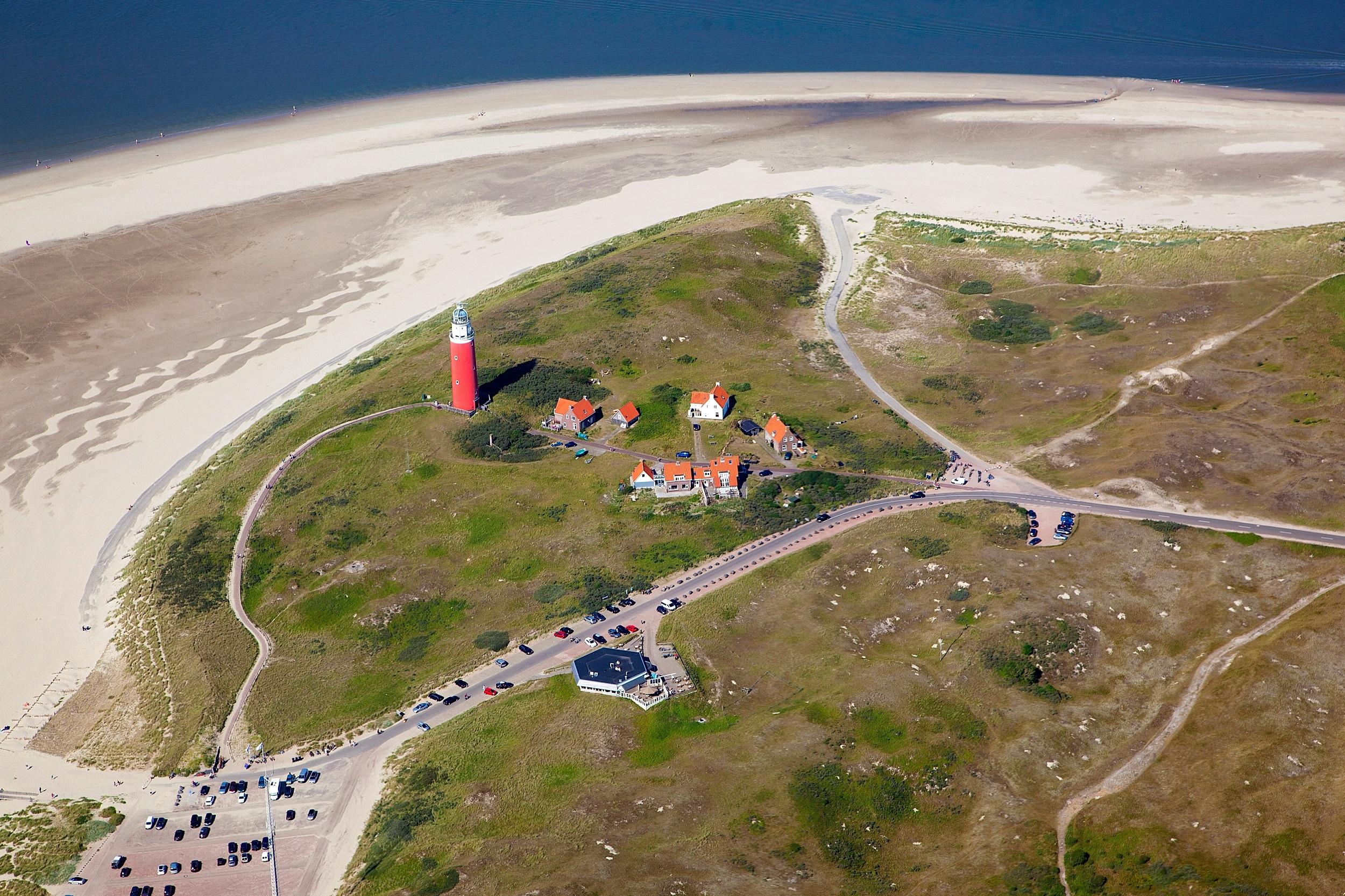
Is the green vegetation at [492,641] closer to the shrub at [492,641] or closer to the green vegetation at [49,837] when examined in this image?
the shrub at [492,641]

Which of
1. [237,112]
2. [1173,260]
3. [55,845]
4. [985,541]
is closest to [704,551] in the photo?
[985,541]

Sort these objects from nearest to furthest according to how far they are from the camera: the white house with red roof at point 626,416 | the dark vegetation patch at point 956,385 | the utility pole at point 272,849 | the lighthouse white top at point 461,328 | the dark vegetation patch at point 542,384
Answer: the utility pole at point 272,849
the lighthouse white top at point 461,328
the white house with red roof at point 626,416
the dark vegetation patch at point 542,384
the dark vegetation patch at point 956,385

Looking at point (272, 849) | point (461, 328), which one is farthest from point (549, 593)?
point (461, 328)

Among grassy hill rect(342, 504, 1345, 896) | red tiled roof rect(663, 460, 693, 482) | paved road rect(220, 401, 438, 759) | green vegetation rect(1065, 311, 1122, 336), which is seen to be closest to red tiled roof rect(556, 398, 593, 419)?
paved road rect(220, 401, 438, 759)

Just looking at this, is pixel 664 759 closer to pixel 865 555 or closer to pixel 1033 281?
pixel 865 555

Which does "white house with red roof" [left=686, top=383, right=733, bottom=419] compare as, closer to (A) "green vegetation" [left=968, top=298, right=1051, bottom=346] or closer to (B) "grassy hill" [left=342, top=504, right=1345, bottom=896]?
(B) "grassy hill" [left=342, top=504, right=1345, bottom=896]

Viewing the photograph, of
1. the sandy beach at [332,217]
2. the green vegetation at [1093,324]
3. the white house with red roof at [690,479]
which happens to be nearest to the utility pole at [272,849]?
the sandy beach at [332,217]
